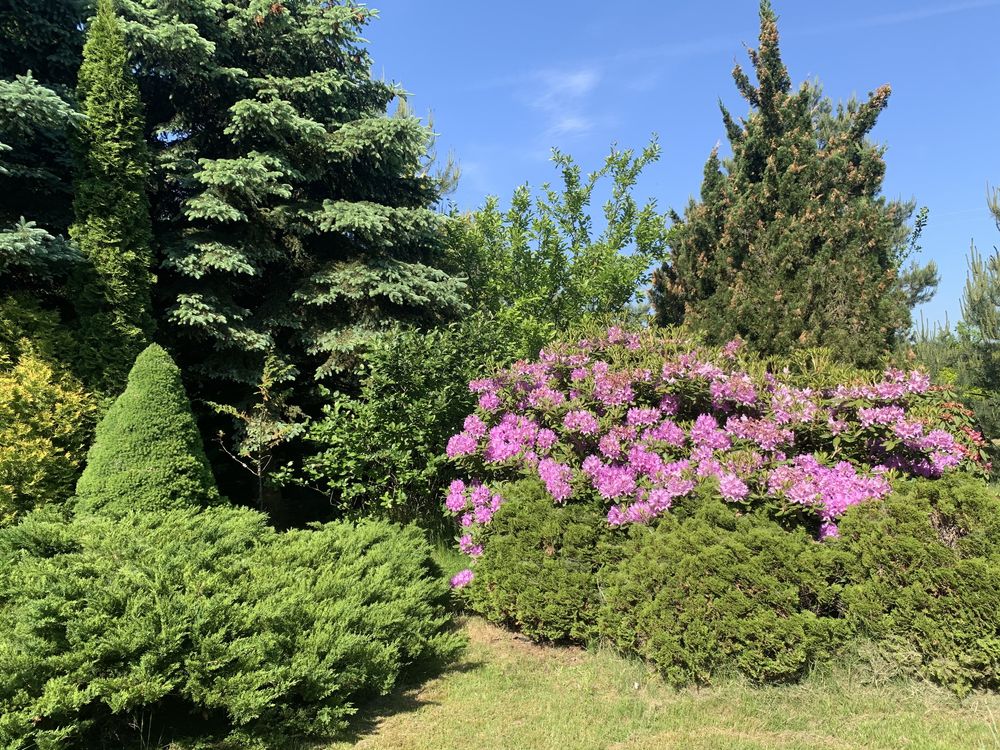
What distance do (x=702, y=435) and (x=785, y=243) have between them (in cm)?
350

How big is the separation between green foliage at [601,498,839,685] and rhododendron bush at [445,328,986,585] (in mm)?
267

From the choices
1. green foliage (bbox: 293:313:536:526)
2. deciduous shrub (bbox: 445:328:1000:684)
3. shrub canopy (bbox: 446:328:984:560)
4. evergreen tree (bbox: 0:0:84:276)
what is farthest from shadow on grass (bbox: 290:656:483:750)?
evergreen tree (bbox: 0:0:84:276)

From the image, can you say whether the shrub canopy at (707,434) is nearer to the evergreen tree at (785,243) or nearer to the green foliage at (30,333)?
the evergreen tree at (785,243)

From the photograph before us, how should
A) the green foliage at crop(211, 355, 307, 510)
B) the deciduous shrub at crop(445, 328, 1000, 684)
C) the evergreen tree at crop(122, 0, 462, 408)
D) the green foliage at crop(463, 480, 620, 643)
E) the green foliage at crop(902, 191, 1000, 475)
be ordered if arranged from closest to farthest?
the deciduous shrub at crop(445, 328, 1000, 684) → the green foliage at crop(463, 480, 620, 643) → the green foliage at crop(211, 355, 307, 510) → the evergreen tree at crop(122, 0, 462, 408) → the green foliage at crop(902, 191, 1000, 475)

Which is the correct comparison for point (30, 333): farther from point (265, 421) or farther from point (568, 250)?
point (568, 250)

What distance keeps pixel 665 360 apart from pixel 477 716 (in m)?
2.80

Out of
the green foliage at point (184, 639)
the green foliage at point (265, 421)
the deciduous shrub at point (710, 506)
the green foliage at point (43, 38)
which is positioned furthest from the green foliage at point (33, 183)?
the deciduous shrub at point (710, 506)

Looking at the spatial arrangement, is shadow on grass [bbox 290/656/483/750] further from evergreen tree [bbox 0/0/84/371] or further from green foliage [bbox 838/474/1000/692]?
evergreen tree [bbox 0/0/84/371]

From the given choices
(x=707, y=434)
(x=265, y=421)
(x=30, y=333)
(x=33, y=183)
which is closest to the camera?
(x=707, y=434)

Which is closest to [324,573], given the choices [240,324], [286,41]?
[240,324]

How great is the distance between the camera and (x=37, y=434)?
5.59m

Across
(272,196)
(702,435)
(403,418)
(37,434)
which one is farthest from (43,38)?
(702,435)

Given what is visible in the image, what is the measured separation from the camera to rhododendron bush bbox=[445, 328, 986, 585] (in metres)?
3.72

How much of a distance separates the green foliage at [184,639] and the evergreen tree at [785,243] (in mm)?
5018
